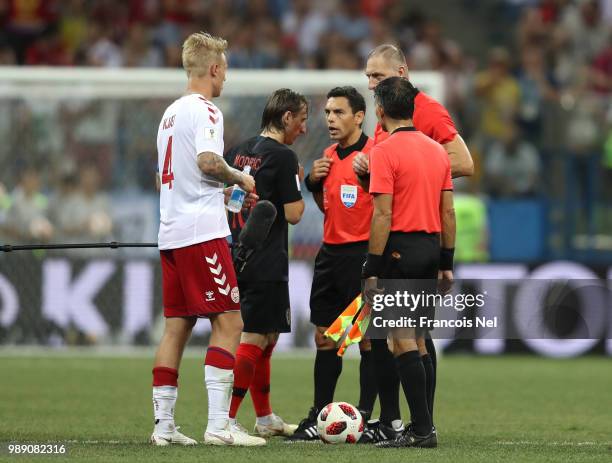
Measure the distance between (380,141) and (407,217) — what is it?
2.65ft

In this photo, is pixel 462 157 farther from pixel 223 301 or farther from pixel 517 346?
pixel 517 346

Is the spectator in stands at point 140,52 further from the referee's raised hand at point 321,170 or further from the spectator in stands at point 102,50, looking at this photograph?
the referee's raised hand at point 321,170

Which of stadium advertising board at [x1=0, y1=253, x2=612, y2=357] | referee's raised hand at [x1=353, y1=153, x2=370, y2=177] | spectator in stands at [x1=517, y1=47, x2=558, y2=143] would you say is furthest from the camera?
spectator in stands at [x1=517, y1=47, x2=558, y2=143]

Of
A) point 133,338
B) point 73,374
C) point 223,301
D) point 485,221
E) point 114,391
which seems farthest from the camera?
point 485,221

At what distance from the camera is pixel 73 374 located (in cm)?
1302

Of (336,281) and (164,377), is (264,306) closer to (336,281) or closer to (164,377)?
(336,281)

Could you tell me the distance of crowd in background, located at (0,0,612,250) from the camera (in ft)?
52.3

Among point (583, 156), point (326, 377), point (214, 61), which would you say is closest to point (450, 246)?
point (326, 377)

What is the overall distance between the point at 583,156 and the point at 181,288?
9.68 meters

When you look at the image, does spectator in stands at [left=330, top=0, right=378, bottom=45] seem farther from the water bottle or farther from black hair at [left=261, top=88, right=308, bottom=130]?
the water bottle

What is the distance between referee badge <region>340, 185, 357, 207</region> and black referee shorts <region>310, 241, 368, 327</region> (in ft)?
0.86

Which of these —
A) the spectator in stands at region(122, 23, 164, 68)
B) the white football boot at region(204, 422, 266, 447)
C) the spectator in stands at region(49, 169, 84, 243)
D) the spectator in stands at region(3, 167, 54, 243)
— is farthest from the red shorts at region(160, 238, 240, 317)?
the spectator in stands at region(122, 23, 164, 68)

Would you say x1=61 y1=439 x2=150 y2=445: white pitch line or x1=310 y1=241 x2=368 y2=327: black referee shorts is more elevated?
x1=310 y1=241 x2=368 y2=327: black referee shorts

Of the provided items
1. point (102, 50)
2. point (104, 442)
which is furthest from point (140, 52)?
point (104, 442)
